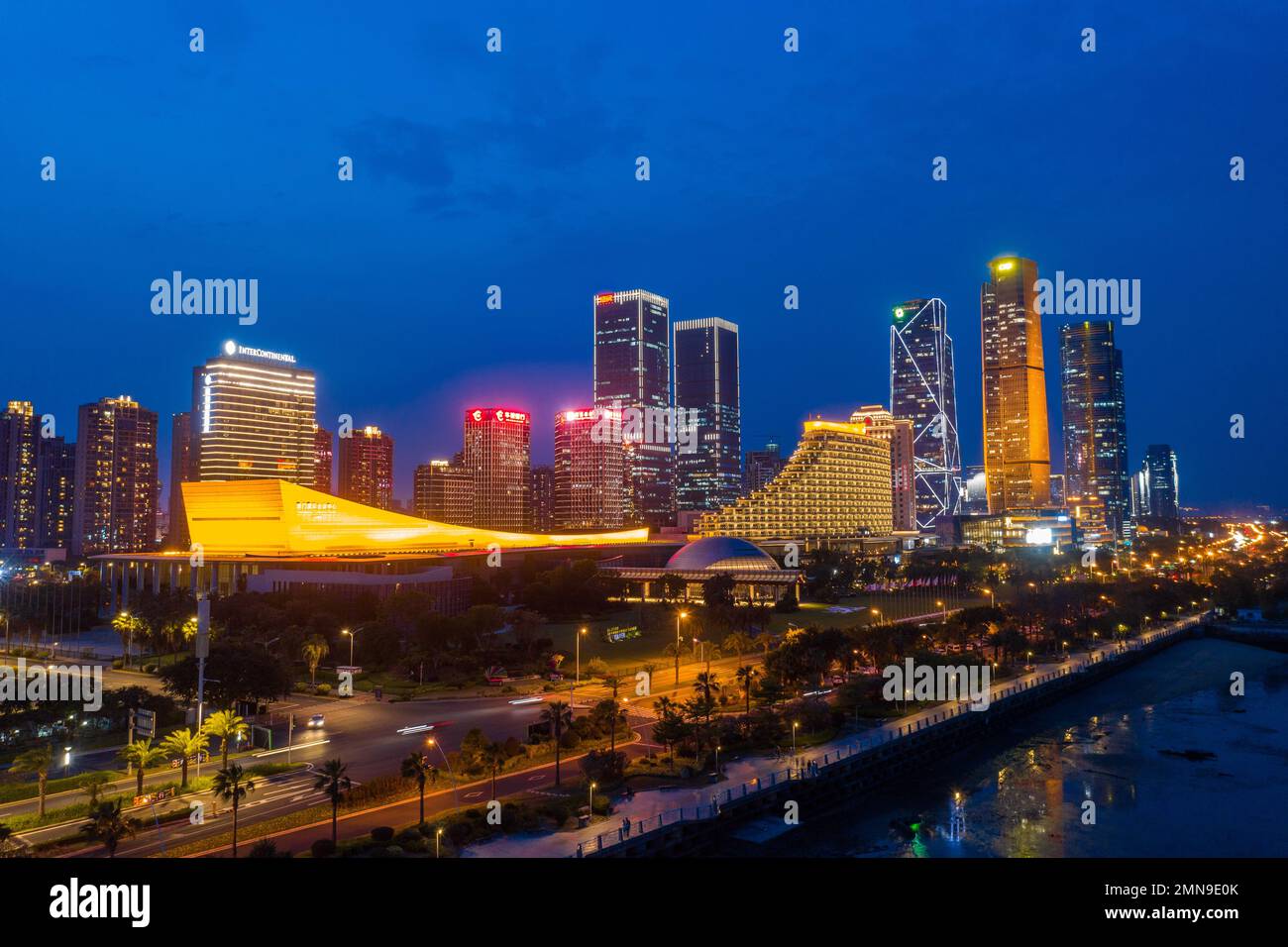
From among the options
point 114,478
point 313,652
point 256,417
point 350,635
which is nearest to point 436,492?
point 114,478

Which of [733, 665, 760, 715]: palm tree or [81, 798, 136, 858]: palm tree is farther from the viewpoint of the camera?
[733, 665, 760, 715]: palm tree

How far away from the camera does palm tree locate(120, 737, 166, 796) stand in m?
31.6

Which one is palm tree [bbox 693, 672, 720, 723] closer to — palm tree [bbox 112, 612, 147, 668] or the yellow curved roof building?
palm tree [bbox 112, 612, 147, 668]

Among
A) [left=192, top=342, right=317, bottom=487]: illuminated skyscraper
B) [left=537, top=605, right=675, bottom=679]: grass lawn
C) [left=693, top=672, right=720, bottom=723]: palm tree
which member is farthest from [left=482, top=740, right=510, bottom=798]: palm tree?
[left=192, top=342, right=317, bottom=487]: illuminated skyscraper

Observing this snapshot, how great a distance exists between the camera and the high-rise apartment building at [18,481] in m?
167

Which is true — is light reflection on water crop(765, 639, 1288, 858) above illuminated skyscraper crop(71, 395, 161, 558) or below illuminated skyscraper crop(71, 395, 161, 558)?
below

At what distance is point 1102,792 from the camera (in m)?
37.3

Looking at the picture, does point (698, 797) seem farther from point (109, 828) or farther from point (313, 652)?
point (313, 652)

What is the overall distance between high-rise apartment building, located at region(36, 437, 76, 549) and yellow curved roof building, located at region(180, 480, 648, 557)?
99040 mm

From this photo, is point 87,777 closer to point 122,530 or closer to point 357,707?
point 357,707

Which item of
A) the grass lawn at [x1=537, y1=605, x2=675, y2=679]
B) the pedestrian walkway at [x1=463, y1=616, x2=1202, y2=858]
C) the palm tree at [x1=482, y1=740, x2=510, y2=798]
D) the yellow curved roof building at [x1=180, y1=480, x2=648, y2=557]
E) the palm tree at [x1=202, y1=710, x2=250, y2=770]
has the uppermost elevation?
the yellow curved roof building at [x1=180, y1=480, x2=648, y2=557]

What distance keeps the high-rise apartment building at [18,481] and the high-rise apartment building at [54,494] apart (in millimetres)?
1053

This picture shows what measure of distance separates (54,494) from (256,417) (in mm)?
69579


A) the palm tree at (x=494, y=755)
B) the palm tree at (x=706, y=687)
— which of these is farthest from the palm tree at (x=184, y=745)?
the palm tree at (x=706, y=687)
